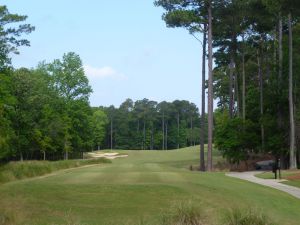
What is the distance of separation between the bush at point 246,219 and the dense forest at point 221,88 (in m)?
18.4

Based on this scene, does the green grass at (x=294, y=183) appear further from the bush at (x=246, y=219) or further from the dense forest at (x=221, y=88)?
the bush at (x=246, y=219)

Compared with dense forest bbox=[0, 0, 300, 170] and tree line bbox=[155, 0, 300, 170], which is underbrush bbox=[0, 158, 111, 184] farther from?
tree line bbox=[155, 0, 300, 170]

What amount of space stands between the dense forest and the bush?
60.4 ft

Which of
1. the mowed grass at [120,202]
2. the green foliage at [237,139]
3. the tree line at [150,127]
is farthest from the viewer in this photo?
the tree line at [150,127]

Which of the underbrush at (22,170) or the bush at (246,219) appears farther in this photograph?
the underbrush at (22,170)

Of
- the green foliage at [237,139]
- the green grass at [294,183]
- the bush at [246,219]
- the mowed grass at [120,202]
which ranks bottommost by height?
the green grass at [294,183]

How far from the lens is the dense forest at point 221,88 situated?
46.1 meters

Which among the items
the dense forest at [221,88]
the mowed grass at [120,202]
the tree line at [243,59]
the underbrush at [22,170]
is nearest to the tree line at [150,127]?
the dense forest at [221,88]

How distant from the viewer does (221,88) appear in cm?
8669

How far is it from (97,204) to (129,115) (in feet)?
468

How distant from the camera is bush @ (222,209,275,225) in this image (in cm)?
1011

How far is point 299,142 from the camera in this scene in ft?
164

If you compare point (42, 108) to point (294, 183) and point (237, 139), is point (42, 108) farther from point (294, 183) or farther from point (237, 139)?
point (294, 183)

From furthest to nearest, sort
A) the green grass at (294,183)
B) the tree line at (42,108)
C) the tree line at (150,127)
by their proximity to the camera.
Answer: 1. the tree line at (150,127)
2. the tree line at (42,108)
3. the green grass at (294,183)
